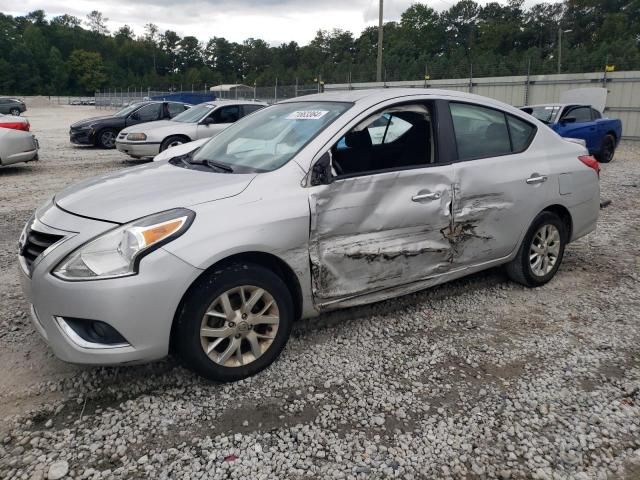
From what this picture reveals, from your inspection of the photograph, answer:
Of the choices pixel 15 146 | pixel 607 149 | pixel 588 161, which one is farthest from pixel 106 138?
pixel 588 161

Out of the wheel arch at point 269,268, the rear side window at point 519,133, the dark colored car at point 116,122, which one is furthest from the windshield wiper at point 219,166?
the dark colored car at point 116,122

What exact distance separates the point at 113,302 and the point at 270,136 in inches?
65.6

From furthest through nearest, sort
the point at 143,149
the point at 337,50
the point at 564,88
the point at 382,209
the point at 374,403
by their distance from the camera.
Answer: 1. the point at 337,50
2. the point at 564,88
3. the point at 143,149
4. the point at 382,209
5. the point at 374,403

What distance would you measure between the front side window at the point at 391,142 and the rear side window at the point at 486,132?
0.25 metres

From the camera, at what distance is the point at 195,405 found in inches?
115

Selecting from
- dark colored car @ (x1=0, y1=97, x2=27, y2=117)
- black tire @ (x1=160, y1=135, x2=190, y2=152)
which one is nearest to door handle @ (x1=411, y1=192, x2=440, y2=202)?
black tire @ (x1=160, y1=135, x2=190, y2=152)

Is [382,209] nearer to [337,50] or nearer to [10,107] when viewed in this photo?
[10,107]

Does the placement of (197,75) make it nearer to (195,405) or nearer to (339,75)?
(339,75)

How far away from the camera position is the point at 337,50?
353ft

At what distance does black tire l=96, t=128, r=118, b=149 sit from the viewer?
16109 millimetres

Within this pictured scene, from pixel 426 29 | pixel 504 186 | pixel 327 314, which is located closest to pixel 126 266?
pixel 327 314

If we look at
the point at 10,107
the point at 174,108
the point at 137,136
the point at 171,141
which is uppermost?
the point at 10,107

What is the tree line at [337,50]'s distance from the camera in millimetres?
33594

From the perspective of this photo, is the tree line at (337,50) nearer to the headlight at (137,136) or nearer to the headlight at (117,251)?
the headlight at (137,136)
